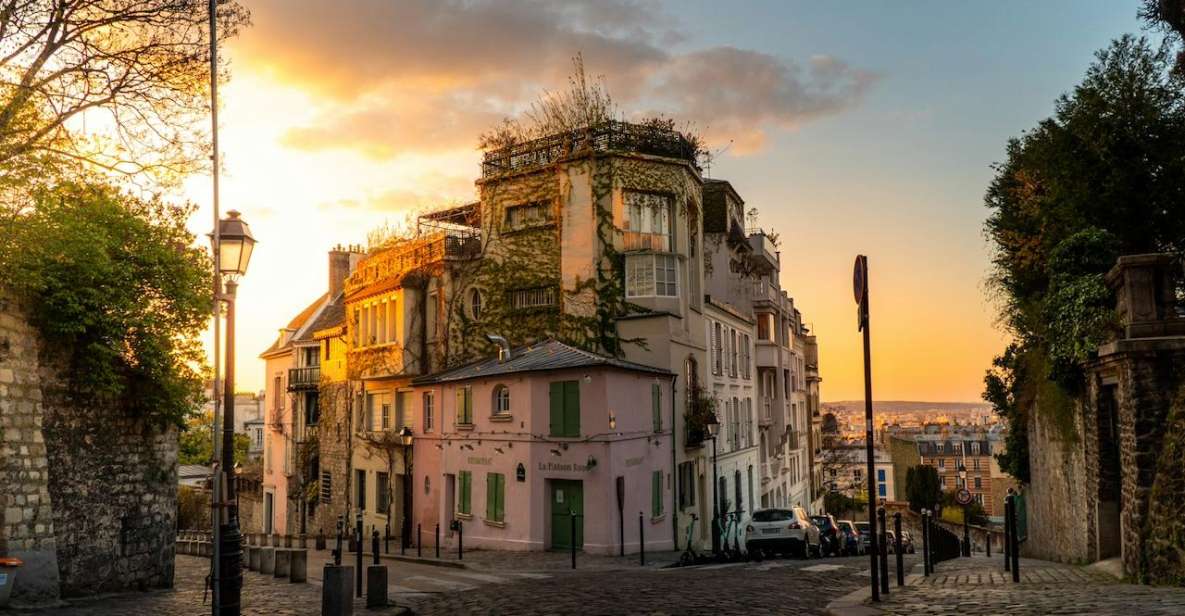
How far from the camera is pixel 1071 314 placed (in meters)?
16.0

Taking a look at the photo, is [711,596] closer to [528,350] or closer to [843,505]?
[528,350]

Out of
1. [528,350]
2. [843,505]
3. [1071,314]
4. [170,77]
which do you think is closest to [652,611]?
[1071,314]

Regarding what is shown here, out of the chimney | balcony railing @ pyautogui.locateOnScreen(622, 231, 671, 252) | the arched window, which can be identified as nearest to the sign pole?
balcony railing @ pyautogui.locateOnScreen(622, 231, 671, 252)

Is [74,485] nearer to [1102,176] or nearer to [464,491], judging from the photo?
[464,491]

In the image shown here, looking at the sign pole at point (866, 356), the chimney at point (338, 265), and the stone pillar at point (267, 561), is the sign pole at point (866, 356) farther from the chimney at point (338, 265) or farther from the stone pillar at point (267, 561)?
the chimney at point (338, 265)

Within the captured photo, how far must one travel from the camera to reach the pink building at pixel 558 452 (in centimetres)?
Answer: 2472

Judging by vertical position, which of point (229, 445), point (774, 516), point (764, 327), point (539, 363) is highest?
point (764, 327)

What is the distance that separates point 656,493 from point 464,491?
6.18 metres

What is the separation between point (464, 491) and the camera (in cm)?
2748

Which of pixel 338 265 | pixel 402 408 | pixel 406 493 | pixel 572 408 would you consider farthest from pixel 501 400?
pixel 338 265

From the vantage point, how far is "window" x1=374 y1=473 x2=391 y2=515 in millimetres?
33719

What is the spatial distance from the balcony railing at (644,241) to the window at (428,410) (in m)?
8.91

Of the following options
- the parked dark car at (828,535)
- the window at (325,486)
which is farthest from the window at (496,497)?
the window at (325,486)

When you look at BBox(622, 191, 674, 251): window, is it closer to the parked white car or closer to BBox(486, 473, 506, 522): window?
BBox(486, 473, 506, 522): window
